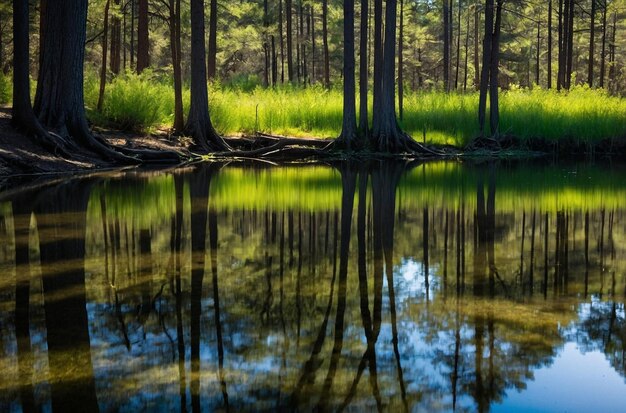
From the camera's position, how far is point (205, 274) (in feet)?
19.0

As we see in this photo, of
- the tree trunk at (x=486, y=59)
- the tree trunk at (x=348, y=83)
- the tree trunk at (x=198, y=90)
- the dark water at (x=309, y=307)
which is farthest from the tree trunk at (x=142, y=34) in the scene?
the dark water at (x=309, y=307)

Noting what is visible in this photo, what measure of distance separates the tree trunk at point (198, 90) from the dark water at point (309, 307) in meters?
10.3

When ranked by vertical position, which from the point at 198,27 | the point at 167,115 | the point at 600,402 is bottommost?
the point at 600,402

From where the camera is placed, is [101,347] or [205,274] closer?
[101,347]

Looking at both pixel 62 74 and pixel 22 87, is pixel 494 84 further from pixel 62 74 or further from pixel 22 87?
pixel 22 87

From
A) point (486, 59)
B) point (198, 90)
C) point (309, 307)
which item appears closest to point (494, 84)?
A: point (486, 59)

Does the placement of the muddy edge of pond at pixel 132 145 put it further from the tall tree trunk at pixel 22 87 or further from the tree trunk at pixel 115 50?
the tree trunk at pixel 115 50

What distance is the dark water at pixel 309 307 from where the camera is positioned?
3398mm

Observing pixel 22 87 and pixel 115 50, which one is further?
pixel 115 50

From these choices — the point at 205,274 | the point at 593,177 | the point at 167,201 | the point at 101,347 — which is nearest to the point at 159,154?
the point at 167,201

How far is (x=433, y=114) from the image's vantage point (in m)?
24.6

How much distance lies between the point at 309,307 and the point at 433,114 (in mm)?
20502

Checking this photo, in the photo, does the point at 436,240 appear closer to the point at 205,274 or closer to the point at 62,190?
the point at 205,274

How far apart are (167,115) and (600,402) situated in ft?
66.7
